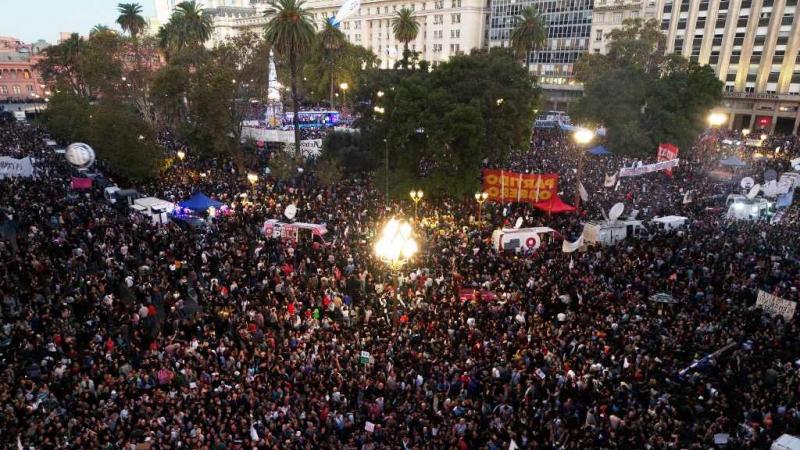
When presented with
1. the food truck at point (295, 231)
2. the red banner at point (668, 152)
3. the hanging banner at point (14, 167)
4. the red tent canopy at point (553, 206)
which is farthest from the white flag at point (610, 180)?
the hanging banner at point (14, 167)

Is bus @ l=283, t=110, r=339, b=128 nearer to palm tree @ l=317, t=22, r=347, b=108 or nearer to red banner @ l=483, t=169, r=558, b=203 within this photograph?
palm tree @ l=317, t=22, r=347, b=108

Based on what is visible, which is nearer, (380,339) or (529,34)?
(380,339)

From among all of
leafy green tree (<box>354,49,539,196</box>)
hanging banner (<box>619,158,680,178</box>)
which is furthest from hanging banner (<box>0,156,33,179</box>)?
hanging banner (<box>619,158,680,178</box>)

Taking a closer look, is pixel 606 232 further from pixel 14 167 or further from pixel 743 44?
pixel 743 44

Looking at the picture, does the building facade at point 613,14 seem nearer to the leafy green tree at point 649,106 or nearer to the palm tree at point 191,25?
the leafy green tree at point 649,106

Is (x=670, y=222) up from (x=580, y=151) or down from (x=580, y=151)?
down

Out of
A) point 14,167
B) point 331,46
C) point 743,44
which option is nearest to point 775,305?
point 14,167

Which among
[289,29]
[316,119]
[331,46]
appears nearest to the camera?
[289,29]

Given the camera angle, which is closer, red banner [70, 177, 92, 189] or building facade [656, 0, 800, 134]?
red banner [70, 177, 92, 189]
